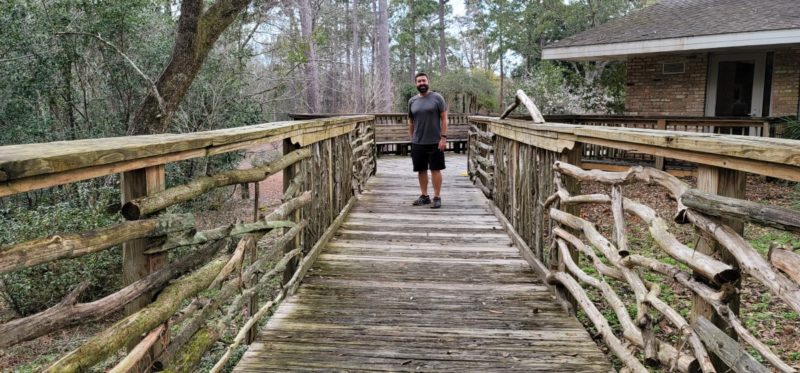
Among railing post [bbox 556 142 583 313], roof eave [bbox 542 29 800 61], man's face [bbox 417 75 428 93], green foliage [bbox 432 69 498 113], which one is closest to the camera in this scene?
railing post [bbox 556 142 583 313]

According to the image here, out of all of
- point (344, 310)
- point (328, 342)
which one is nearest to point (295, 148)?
point (344, 310)

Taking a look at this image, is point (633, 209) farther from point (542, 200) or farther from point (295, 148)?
point (295, 148)

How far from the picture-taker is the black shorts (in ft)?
24.6

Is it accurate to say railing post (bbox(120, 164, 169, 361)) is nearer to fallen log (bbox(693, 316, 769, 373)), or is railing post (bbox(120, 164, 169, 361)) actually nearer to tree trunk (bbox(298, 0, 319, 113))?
fallen log (bbox(693, 316, 769, 373))

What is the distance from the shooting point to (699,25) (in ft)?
42.3

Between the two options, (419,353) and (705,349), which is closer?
(705,349)

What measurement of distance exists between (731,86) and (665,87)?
1456 mm

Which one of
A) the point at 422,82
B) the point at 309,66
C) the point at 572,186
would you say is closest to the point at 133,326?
the point at 572,186

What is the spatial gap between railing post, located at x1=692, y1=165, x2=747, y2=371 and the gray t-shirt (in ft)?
16.9

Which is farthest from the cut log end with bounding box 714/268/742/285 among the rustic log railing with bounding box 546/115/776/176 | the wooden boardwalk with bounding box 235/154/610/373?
the rustic log railing with bounding box 546/115/776/176

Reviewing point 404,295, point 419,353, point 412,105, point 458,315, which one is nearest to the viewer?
point 419,353

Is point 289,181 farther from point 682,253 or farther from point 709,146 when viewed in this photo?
point 709,146

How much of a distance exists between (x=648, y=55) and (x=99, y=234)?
14904mm

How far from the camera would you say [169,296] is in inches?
91.1
